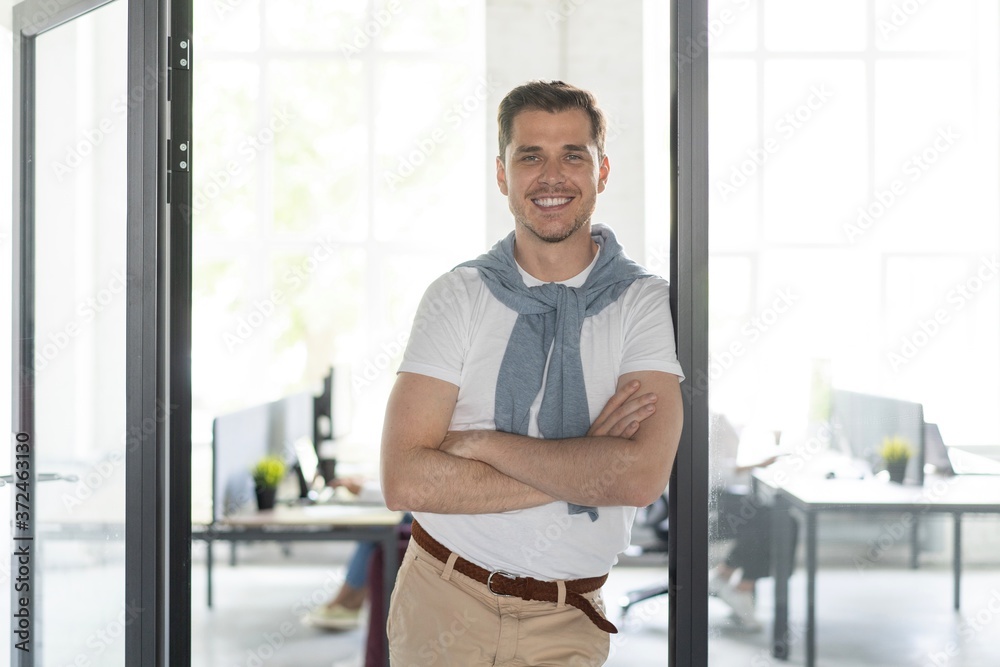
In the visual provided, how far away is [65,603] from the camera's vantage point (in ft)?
6.86

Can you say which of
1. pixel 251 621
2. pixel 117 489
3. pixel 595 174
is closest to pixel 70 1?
pixel 117 489

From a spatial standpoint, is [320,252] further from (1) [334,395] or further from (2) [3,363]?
(2) [3,363]

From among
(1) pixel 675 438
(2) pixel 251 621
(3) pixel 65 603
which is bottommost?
(2) pixel 251 621

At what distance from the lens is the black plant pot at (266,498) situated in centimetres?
345

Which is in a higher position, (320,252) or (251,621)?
(320,252)

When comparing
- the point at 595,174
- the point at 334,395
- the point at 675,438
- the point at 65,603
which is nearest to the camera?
the point at 675,438

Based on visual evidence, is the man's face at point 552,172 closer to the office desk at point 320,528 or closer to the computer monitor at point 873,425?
the computer monitor at point 873,425

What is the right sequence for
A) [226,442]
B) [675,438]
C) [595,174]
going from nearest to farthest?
[675,438] → [595,174] → [226,442]

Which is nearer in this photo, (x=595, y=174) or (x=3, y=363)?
(x=595, y=174)

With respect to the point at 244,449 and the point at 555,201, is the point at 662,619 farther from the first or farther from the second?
the point at 555,201

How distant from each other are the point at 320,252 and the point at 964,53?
4.83 meters

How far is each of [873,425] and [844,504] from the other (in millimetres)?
176

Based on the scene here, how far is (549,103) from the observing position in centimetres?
180

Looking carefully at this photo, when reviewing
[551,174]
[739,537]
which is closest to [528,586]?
[739,537]
